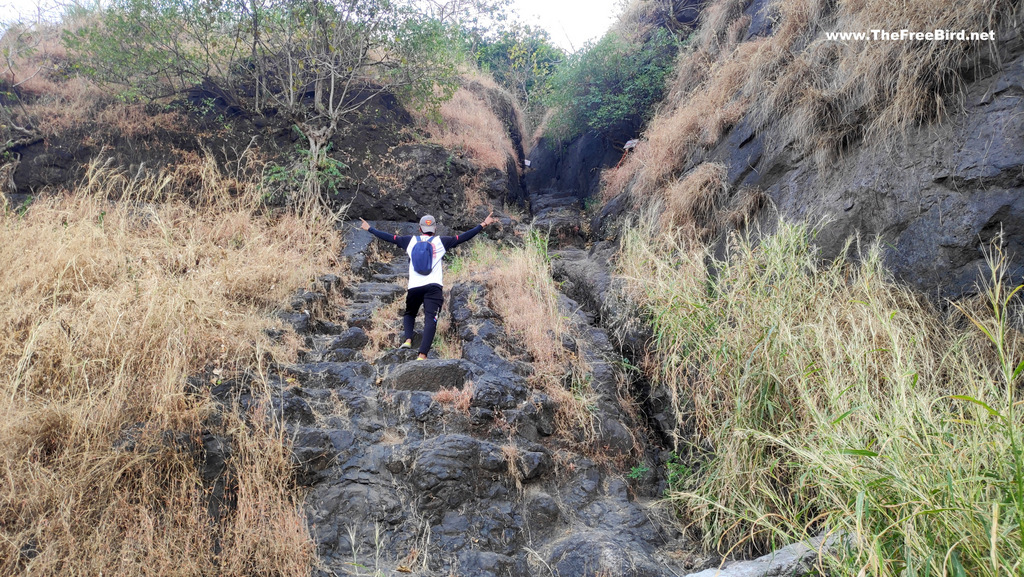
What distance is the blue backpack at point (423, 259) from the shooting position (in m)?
5.75

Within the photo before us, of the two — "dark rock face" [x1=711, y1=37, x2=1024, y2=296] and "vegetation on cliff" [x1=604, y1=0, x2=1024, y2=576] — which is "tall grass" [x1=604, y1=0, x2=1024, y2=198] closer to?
"vegetation on cliff" [x1=604, y1=0, x2=1024, y2=576]

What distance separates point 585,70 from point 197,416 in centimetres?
1124

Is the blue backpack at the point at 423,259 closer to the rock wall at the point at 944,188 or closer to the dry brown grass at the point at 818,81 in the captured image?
the rock wall at the point at 944,188

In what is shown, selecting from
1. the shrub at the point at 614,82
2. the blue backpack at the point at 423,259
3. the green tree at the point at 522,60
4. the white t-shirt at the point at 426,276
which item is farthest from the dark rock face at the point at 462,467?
the green tree at the point at 522,60

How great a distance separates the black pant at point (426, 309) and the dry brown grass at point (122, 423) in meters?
1.39

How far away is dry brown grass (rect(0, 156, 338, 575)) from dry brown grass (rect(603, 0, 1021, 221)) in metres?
6.12

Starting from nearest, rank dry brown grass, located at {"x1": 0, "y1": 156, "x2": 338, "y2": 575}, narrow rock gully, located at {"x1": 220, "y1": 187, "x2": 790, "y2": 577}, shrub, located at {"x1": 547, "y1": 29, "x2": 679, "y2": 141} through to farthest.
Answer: dry brown grass, located at {"x1": 0, "y1": 156, "x2": 338, "y2": 575}
narrow rock gully, located at {"x1": 220, "y1": 187, "x2": 790, "y2": 577}
shrub, located at {"x1": 547, "y1": 29, "x2": 679, "y2": 141}

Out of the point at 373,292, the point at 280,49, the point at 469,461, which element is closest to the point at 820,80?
the point at 469,461

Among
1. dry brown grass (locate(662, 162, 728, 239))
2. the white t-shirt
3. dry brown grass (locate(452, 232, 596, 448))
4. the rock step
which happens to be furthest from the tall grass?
the rock step

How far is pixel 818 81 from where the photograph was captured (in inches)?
236

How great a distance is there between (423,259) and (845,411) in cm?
414

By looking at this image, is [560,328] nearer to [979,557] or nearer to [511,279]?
[511,279]

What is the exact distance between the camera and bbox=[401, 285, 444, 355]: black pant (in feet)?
18.5

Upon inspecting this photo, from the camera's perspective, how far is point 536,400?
494 centimetres
